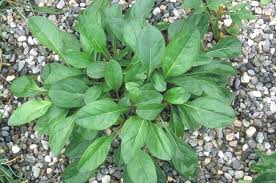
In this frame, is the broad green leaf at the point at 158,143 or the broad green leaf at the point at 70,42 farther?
the broad green leaf at the point at 70,42

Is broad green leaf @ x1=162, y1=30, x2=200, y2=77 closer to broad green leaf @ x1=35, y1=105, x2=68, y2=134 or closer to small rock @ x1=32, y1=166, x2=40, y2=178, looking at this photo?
broad green leaf @ x1=35, y1=105, x2=68, y2=134

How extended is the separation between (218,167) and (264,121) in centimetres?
31

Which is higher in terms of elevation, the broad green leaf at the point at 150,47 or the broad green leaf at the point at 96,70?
the broad green leaf at the point at 150,47

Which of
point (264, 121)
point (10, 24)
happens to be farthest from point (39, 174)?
point (264, 121)

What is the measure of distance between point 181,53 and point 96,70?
1.26 feet

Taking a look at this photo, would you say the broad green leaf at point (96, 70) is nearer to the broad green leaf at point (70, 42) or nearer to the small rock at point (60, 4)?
the broad green leaf at point (70, 42)

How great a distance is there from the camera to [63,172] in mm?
2508

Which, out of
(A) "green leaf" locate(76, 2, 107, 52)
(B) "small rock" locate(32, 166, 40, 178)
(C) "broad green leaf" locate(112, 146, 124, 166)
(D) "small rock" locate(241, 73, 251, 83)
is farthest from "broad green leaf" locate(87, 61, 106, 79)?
(D) "small rock" locate(241, 73, 251, 83)

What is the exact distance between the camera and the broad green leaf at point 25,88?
253 centimetres

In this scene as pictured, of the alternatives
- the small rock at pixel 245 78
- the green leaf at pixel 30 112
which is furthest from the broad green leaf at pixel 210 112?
the green leaf at pixel 30 112

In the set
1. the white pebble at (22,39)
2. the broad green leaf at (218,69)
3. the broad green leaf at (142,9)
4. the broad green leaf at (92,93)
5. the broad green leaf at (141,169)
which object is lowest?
the broad green leaf at (141,169)

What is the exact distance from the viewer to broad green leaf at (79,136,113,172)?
2.28 m

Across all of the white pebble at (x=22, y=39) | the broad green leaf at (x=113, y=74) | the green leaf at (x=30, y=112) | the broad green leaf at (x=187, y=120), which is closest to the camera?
the broad green leaf at (x=113, y=74)

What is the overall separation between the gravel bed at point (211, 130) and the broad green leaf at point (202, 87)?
9.7 inches
